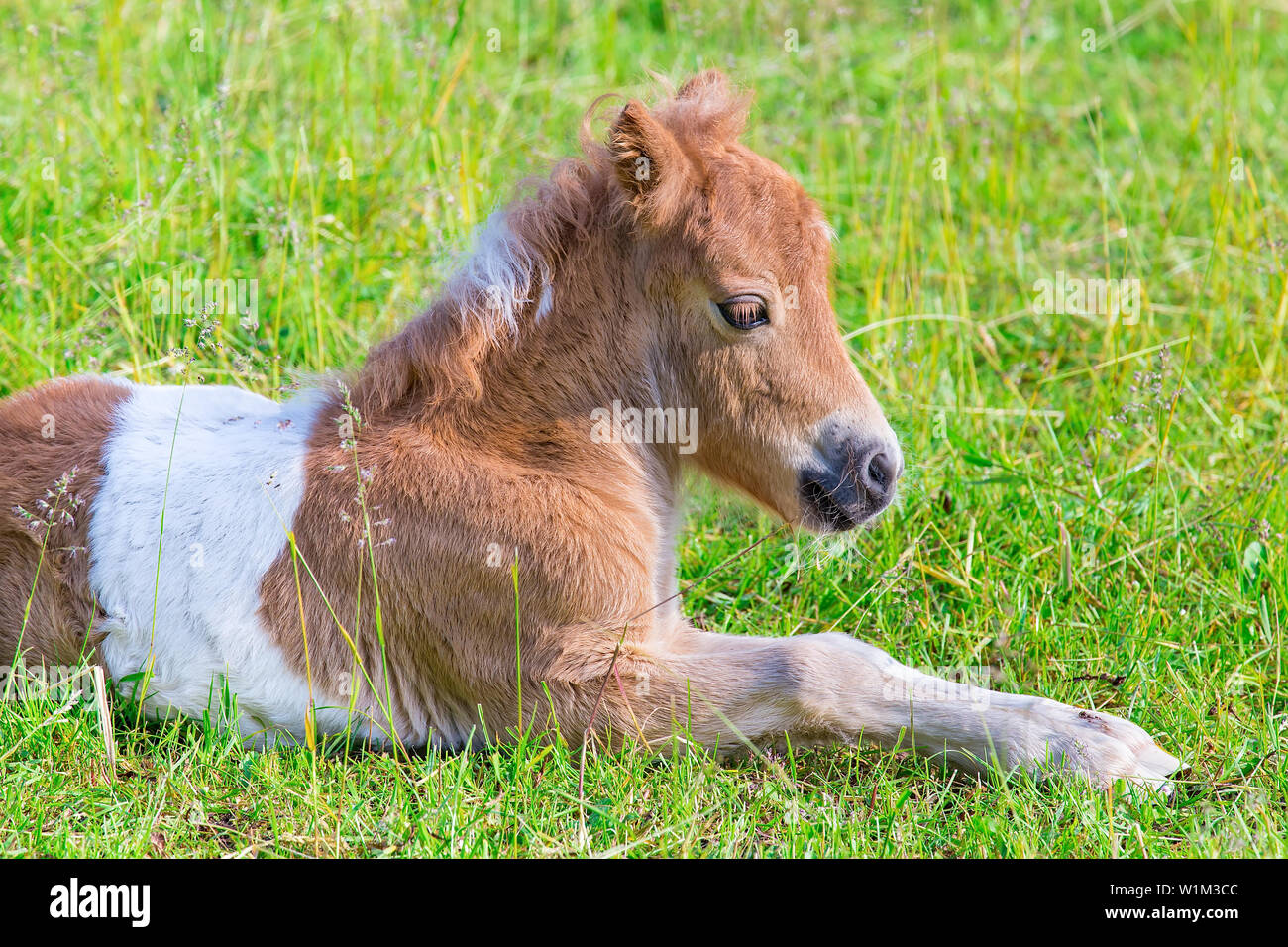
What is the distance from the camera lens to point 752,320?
357 cm

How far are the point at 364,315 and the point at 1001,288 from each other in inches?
121

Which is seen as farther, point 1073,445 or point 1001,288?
point 1001,288

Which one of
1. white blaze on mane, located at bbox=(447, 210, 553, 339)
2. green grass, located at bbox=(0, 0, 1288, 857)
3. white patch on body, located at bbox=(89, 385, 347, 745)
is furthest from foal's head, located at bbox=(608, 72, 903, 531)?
white patch on body, located at bbox=(89, 385, 347, 745)

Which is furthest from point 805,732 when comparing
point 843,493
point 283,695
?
point 283,695

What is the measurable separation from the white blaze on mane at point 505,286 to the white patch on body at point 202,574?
2.08 ft

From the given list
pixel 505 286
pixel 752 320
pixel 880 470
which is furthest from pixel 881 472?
pixel 505 286

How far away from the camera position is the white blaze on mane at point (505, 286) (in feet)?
11.8

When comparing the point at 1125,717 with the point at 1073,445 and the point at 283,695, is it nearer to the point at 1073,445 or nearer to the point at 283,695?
the point at 1073,445

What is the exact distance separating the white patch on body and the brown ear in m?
1.20

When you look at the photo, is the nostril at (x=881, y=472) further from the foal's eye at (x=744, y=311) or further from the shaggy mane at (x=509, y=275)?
the shaggy mane at (x=509, y=275)

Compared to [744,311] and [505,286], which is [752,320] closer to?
[744,311]

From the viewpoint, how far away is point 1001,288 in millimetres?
6172

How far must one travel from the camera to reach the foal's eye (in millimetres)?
3541
